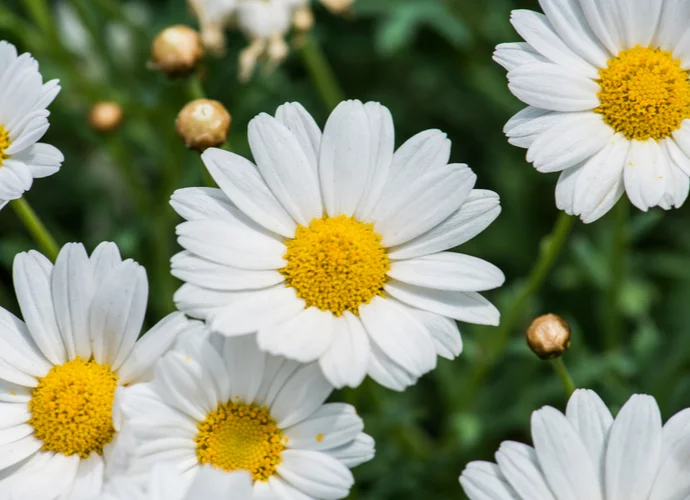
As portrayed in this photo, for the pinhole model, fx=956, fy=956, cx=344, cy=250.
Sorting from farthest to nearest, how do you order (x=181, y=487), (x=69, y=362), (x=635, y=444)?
1. (x=69, y=362)
2. (x=635, y=444)
3. (x=181, y=487)

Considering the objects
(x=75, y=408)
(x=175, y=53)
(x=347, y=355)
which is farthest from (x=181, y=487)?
(x=175, y=53)

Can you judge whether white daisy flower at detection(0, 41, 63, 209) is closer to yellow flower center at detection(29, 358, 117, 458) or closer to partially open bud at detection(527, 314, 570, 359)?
yellow flower center at detection(29, 358, 117, 458)

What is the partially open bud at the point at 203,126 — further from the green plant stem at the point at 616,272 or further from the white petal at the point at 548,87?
the green plant stem at the point at 616,272

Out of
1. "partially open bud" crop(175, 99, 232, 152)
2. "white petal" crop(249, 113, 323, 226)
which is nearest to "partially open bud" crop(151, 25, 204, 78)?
"partially open bud" crop(175, 99, 232, 152)

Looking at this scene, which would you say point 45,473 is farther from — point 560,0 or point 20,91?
point 560,0

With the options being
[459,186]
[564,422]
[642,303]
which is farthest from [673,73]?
[642,303]

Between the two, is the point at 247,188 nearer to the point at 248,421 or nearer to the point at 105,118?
the point at 248,421
